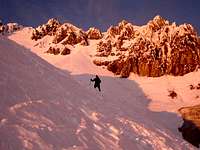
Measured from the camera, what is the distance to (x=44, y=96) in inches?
789

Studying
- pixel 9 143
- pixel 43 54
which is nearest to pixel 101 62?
pixel 43 54

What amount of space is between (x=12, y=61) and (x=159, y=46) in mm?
53590

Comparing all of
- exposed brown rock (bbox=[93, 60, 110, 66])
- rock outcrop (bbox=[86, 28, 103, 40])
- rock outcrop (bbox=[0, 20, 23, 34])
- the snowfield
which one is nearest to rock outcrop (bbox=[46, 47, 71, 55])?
Answer: exposed brown rock (bbox=[93, 60, 110, 66])

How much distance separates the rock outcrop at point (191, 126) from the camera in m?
29.9

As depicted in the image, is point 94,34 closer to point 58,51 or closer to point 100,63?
point 58,51

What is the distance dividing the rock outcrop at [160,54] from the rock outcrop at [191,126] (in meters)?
29.6

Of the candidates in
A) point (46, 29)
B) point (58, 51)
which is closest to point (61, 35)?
point (58, 51)

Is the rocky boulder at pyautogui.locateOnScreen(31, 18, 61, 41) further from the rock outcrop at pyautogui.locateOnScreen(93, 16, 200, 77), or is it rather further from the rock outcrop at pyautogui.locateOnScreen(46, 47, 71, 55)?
the rock outcrop at pyautogui.locateOnScreen(93, 16, 200, 77)

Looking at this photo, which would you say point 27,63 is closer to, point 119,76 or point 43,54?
point 119,76

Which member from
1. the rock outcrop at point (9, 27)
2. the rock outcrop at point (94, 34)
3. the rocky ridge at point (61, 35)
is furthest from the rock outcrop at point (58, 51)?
the rock outcrop at point (9, 27)

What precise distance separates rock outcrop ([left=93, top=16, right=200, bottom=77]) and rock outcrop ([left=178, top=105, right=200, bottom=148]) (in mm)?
29625

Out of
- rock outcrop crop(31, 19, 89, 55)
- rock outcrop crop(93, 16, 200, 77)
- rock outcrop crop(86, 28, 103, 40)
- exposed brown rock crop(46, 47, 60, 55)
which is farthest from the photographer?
rock outcrop crop(86, 28, 103, 40)

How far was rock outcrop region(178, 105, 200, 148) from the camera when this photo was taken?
29.9m

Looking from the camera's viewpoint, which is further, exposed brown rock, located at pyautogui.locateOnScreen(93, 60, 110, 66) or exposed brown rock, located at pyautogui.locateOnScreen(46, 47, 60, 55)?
exposed brown rock, located at pyautogui.locateOnScreen(46, 47, 60, 55)
